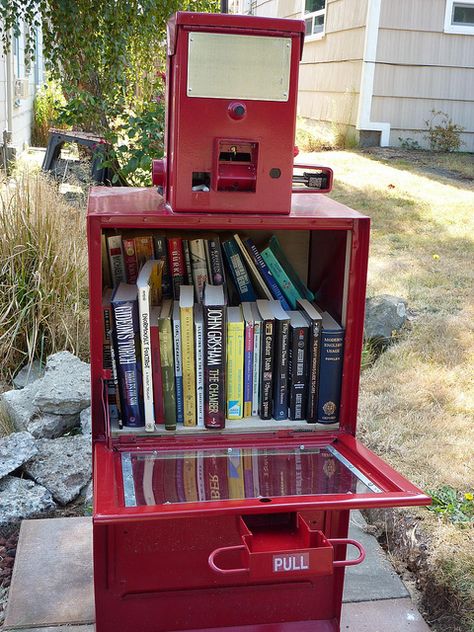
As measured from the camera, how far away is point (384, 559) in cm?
258

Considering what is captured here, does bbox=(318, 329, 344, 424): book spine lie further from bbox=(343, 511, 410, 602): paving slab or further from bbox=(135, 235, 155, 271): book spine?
bbox=(343, 511, 410, 602): paving slab

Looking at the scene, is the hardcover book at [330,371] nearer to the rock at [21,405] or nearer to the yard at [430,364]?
the yard at [430,364]

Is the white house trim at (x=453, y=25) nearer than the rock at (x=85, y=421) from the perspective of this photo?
No

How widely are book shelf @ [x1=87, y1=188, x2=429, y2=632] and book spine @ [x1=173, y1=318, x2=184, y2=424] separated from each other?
0.05 metres

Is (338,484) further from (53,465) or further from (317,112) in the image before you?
(317,112)

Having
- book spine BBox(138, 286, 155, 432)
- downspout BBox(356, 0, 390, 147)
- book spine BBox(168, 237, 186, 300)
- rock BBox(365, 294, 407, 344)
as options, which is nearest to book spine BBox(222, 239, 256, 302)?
book spine BBox(168, 237, 186, 300)

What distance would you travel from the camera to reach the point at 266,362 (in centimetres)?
211

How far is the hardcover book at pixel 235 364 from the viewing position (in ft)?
6.73

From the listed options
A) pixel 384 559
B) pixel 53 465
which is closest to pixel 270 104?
pixel 384 559

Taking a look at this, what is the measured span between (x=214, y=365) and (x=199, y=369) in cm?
5

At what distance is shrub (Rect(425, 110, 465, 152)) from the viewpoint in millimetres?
10125

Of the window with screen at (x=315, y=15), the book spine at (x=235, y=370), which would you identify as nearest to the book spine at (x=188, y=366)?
the book spine at (x=235, y=370)

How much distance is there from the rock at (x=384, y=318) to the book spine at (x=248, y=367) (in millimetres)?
2248

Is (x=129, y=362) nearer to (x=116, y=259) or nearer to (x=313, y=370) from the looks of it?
(x=116, y=259)
